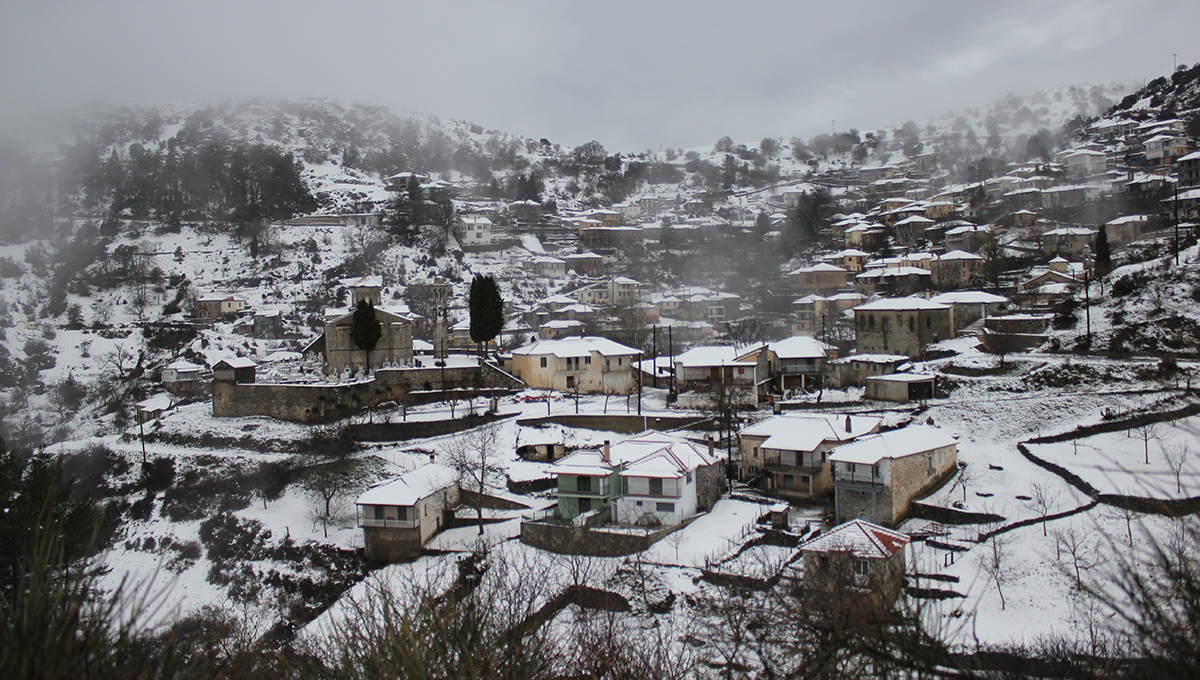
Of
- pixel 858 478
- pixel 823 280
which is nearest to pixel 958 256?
pixel 823 280

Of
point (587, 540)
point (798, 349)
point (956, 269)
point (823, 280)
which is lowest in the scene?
point (587, 540)

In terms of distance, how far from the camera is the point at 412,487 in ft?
65.9

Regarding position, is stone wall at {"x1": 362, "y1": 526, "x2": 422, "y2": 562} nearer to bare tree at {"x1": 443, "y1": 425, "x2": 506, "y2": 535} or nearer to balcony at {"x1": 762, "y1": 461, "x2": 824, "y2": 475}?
bare tree at {"x1": 443, "y1": 425, "x2": 506, "y2": 535}

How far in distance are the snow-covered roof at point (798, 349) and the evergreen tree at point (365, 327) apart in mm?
17398

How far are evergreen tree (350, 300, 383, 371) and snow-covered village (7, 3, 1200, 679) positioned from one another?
3.9 inches

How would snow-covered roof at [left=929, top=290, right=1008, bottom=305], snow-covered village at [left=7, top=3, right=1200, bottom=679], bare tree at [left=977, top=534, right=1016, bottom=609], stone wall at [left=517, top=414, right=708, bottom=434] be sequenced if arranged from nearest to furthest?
snow-covered village at [left=7, top=3, right=1200, bottom=679], bare tree at [left=977, top=534, right=1016, bottom=609], stone wall at [left=517, top=414, right=708, bottom=434], snow-covered roof at [left=929, top=290, right=1008, bottom=305]

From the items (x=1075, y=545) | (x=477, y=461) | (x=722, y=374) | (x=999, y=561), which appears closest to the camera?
(x=1075, y=545)

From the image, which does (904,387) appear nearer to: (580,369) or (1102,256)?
(580,369)

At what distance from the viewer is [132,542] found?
22.8 meters

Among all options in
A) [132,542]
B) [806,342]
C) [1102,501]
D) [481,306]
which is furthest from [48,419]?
[1102,501]

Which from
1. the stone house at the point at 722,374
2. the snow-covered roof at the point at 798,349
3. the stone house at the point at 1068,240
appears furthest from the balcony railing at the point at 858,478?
the stone house at the point at 1068,240

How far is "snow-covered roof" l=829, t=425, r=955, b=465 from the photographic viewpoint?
58.9 feet

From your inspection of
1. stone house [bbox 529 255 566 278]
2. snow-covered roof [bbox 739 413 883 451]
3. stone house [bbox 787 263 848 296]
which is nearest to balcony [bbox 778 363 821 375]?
snow-covered roof [bbox 739 413 883 451]

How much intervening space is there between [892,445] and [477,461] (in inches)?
494
